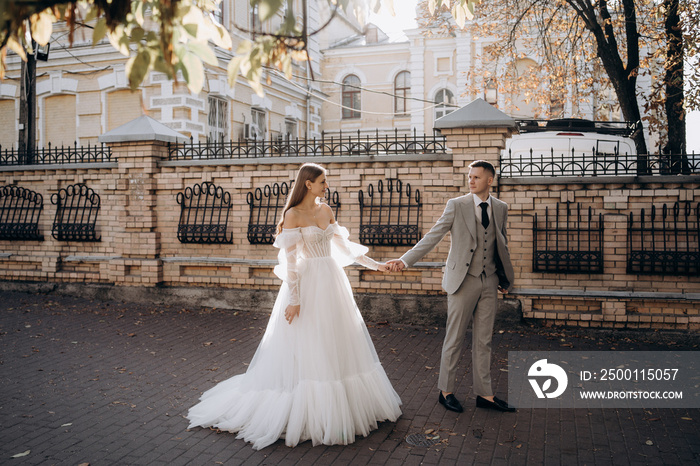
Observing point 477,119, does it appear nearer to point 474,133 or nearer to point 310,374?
point 474,133

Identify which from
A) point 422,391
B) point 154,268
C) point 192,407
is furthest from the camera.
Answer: point 154,268

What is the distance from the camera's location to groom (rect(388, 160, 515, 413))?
5.27 m

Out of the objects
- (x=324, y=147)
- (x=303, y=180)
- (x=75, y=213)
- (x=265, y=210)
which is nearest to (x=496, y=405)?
(x=303, y=180)

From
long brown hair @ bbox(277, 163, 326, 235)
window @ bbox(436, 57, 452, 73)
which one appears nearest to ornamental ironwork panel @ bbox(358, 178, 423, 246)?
long brown hair @ bbox(277, 163, 326, 235)

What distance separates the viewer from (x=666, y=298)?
7.77 meters

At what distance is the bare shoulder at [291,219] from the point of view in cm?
496

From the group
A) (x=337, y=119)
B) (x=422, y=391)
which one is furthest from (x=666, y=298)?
(x=337, y=119)

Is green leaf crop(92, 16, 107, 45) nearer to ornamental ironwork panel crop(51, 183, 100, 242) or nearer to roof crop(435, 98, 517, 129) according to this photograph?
roof crop(435, 98, 517, 129)

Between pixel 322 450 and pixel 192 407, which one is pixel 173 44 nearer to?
pixel 322 450

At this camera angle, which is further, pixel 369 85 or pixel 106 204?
pixel 369 85

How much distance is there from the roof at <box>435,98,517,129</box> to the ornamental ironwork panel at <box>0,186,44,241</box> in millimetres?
7816

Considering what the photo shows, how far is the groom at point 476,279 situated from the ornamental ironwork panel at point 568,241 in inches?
123

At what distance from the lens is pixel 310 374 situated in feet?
15.4

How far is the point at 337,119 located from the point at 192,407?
94.5 feet
